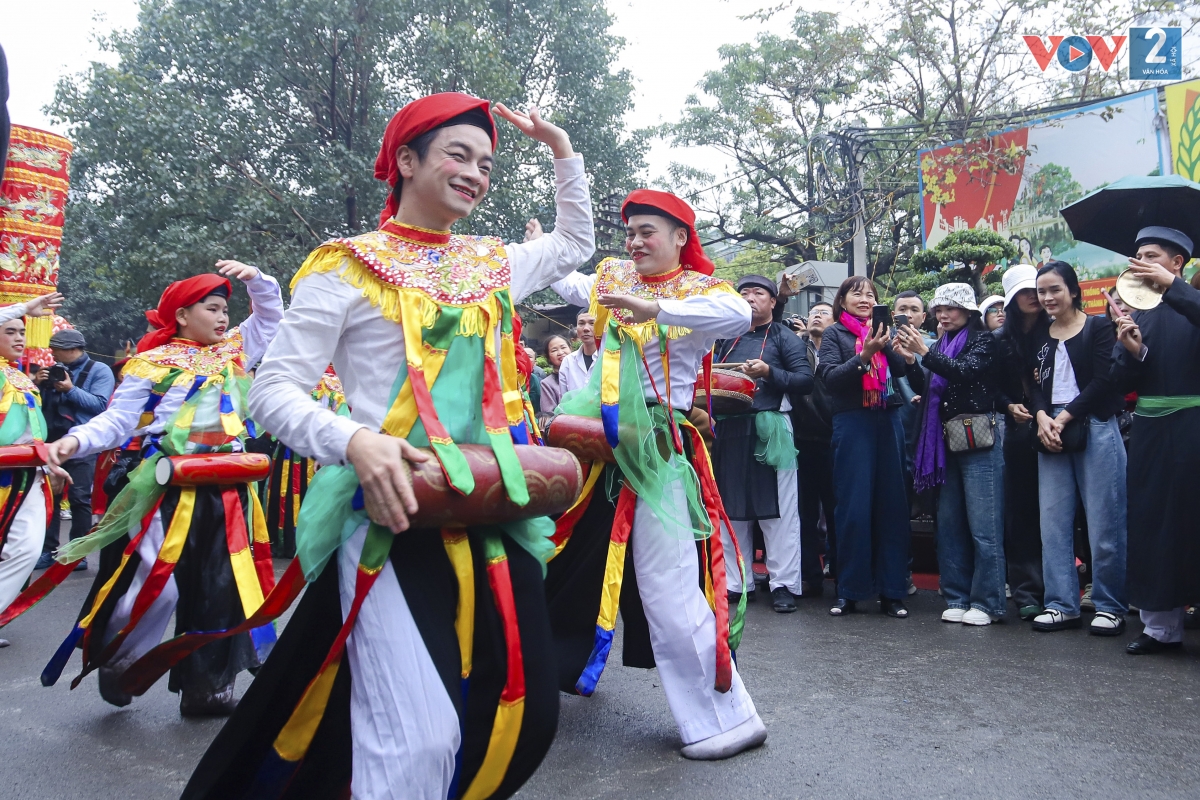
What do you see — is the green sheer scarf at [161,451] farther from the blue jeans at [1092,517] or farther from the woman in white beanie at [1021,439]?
the blue jeans at [1092,517]

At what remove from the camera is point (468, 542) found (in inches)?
92.4

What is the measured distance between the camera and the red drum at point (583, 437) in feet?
12.3

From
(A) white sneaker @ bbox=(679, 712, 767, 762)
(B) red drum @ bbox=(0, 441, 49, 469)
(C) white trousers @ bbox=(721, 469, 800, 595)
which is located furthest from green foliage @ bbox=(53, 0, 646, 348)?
(A) white sneaker @ bbox=(679, 712, 767, 762)

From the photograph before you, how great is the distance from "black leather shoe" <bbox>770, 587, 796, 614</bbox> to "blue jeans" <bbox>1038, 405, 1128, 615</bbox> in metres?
1.47

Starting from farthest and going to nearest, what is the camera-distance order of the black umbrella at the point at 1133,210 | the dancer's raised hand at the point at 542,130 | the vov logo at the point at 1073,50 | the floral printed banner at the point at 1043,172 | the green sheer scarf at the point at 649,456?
the vov logo at the point at 1073,50 < the floral printed banner at the point at 1043,172 < the black umbrella at the point at 1133,210 < the green sheer scarf at the point at 649,456 < the dancer's raised hand at the point at 542,130

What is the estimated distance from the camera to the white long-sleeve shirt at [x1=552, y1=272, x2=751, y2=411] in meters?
3.59

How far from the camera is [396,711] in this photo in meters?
2.17

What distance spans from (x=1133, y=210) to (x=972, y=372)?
118 cm

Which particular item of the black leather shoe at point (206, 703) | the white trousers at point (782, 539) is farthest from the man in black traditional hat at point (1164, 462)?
the black leather shoe at point (206, 703)

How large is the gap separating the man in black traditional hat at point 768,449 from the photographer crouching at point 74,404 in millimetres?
5745

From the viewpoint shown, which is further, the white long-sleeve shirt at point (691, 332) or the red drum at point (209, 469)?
the red drum at point (209, 469)

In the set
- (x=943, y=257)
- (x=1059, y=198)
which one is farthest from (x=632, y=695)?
(x=1059, y=198)

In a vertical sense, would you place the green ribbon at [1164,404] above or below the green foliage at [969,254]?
below

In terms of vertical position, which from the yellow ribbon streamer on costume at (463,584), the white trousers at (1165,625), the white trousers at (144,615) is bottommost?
the white trousers at (1165,625)
